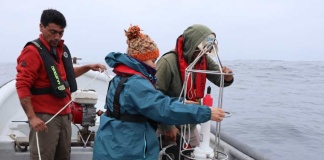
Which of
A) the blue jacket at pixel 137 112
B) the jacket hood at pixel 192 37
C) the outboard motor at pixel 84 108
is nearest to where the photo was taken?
the blue jacket at pixel 137 112

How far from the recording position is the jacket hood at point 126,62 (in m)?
2.01

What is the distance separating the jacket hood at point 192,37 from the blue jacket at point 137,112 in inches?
22.5

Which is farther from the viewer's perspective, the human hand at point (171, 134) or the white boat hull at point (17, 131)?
the white boat hull at point (17, 131)

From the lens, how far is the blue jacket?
6.05ft

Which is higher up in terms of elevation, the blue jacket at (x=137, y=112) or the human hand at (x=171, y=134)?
the blue jacket at (x=137, y=112)

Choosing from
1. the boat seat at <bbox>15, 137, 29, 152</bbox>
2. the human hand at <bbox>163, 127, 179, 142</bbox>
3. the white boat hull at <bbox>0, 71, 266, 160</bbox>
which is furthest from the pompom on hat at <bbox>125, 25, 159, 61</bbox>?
the boat seat at <bbox>15, 137, 29, 152</bbox>

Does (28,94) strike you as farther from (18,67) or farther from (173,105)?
(173,105)

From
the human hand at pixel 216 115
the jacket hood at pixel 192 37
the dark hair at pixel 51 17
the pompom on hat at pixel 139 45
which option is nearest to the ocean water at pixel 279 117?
the jacket hood at pixel 192 37

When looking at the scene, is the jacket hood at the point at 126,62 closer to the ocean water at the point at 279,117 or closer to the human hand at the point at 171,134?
the human hand at the point at 171,134

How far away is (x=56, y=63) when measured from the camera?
275cm

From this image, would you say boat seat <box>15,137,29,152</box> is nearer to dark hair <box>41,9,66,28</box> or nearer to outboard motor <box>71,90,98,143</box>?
outboard motor <box>71,90,98,143</box>

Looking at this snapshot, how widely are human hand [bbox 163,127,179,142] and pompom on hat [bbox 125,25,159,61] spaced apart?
0.67 meters

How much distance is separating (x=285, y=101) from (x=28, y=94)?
34.7ft

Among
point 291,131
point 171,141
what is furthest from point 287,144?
point 171,141
